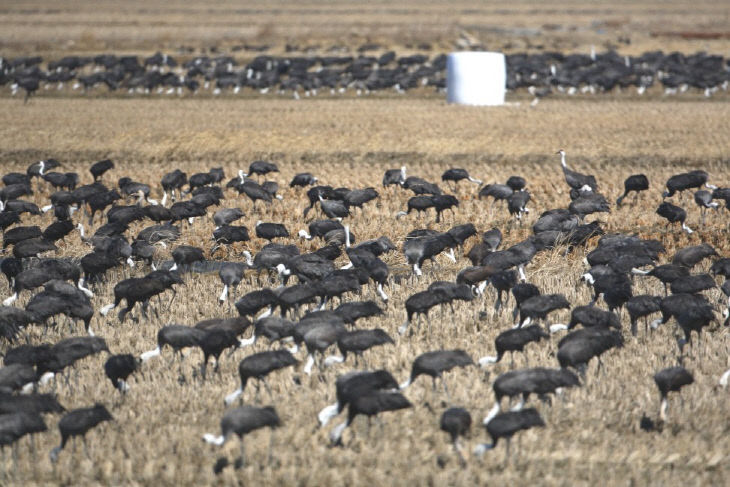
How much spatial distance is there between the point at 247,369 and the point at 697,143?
2356 centimetres

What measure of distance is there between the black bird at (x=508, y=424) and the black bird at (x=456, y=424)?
0.21 m

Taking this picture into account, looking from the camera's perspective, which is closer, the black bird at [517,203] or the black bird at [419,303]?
the black bird at [419,303]

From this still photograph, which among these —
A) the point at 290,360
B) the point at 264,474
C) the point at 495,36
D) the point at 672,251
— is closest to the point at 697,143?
the point at 672,251

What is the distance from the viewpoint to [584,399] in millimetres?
10484

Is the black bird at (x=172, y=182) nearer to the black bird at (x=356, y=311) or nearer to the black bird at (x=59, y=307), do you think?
the black bird at (x=59, y=307)

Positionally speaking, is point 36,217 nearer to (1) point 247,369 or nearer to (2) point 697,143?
(1) point 247,369

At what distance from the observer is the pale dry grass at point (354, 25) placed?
68000 millimetres

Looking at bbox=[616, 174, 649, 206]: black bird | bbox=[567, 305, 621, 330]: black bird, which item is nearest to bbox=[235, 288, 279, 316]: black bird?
bbox=[567, 305, 621, 330]: black bird

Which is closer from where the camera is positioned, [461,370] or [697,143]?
[461,370]

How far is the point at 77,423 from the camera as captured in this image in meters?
9.21

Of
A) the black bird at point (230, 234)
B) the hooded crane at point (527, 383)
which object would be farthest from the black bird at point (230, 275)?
the hooded crane at point (527, 383)

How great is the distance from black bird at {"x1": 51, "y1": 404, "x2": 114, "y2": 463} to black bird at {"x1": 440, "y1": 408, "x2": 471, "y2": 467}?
3425mm

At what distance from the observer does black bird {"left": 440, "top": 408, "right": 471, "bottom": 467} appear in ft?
30.0

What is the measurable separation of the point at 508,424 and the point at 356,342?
288cm
